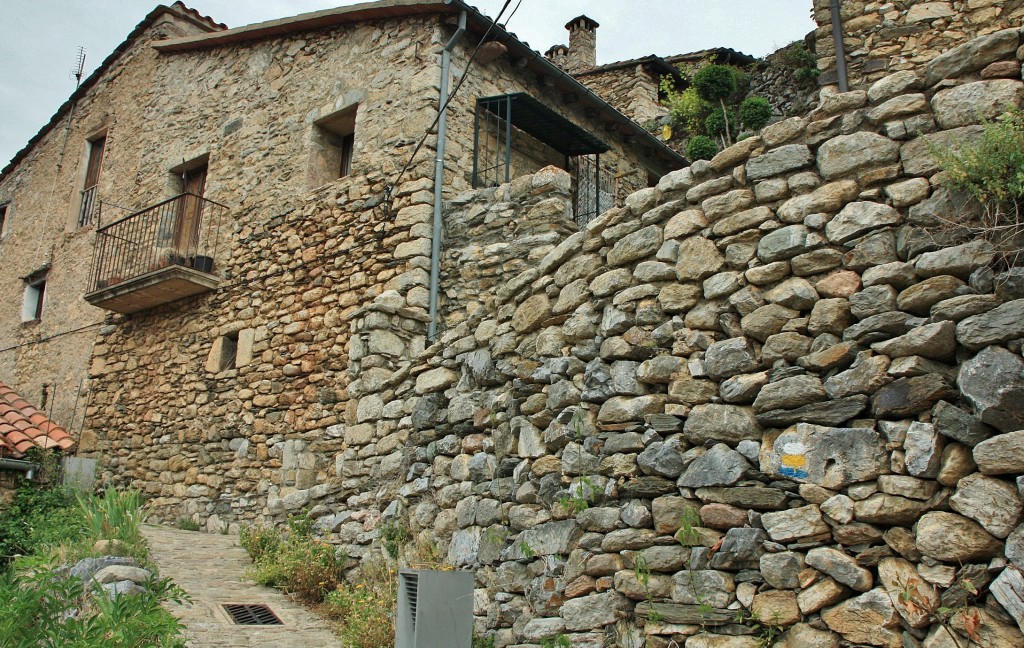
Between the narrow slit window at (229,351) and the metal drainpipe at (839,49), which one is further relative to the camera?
the narrow slit window at (229,351)

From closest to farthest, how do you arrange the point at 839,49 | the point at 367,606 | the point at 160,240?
1. the point at 367,606
2. the point at 839,49
3. the point at 160,240

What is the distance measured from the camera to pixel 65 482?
412 inches

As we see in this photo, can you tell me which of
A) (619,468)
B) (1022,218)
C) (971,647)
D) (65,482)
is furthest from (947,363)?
(65,482)

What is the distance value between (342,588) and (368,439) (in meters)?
1.18

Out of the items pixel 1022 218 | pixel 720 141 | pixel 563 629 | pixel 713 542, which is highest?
pixel 720 141

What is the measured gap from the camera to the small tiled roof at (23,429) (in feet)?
32.2

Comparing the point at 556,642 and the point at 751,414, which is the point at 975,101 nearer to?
the point at 751,414

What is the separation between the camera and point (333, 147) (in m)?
9.86

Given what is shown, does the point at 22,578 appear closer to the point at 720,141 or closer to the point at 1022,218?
the point at 1022,218

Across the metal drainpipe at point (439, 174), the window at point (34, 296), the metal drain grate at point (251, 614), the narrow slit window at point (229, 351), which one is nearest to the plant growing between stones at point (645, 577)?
the metal drain grate at point (251, 614)

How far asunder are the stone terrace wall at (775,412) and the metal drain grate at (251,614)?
4.74 feet

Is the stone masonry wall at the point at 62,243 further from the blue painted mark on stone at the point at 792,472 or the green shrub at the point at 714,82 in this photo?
the blue painted mark on stone at the point at 792,472

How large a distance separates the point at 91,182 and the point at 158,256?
3.51 metres


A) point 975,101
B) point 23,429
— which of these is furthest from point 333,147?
point 975,101
